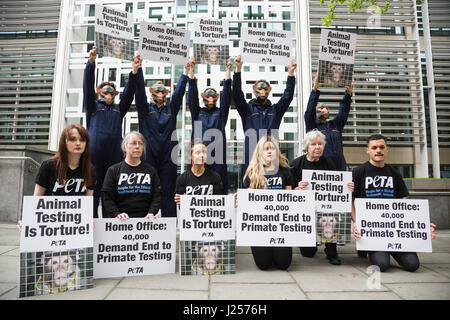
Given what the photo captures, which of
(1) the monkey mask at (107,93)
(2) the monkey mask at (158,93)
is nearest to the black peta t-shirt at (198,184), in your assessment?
(2) the monkey mask at (158,93)

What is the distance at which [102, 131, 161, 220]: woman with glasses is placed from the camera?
10.3 feet

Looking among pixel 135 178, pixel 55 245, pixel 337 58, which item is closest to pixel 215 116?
pixel 135 178

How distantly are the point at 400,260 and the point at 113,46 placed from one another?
15.7ft

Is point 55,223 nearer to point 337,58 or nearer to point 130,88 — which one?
point 130,88

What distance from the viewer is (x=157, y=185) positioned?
128 inches

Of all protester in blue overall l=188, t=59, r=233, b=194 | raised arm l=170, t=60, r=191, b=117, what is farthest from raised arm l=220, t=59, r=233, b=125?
raised arm l=170, t=60, r=191, b=117

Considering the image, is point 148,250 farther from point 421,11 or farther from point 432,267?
point 421,11

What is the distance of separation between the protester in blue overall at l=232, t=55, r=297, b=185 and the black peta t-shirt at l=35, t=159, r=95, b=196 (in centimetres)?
240

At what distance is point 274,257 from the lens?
3217 millimetres

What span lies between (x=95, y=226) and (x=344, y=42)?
4.54 metres

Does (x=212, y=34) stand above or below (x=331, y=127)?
above

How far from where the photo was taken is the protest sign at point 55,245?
2.43m

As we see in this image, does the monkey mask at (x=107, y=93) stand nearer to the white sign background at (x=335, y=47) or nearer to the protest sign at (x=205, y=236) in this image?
the protest sign at (x=205, y=236)

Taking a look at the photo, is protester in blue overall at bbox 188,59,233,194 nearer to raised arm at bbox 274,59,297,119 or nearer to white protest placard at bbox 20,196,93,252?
raised arm at bbox 274,59,297,119
